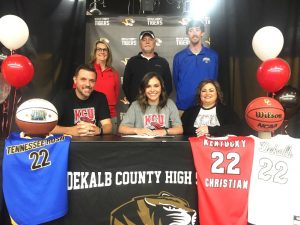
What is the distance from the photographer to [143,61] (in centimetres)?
388

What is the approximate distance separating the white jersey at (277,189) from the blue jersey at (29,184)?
1.27 metres

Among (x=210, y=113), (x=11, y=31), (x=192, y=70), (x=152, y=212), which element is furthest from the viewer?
(x=192, y=70)

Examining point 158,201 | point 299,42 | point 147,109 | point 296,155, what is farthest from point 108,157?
point 299,42

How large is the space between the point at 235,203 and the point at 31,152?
136cm

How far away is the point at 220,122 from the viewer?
10.0 feet

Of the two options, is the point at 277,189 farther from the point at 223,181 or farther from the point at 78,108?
the point at 78,108

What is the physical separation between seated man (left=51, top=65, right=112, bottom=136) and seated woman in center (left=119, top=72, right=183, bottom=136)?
Answer: 0.20 m

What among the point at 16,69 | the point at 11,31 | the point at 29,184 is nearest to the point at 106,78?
the point at 11,31

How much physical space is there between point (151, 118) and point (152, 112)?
58 mm

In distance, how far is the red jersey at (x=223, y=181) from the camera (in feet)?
7.46

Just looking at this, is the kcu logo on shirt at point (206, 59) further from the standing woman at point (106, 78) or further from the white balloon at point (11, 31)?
the white balloon at point (11, 31)

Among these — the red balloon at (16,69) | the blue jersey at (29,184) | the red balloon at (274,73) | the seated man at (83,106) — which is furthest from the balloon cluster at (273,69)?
the red balloon at (16,69)

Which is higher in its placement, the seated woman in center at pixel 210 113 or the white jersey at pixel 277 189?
the seated woman in center at pixel 210 113

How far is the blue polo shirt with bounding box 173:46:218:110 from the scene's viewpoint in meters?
3.83
